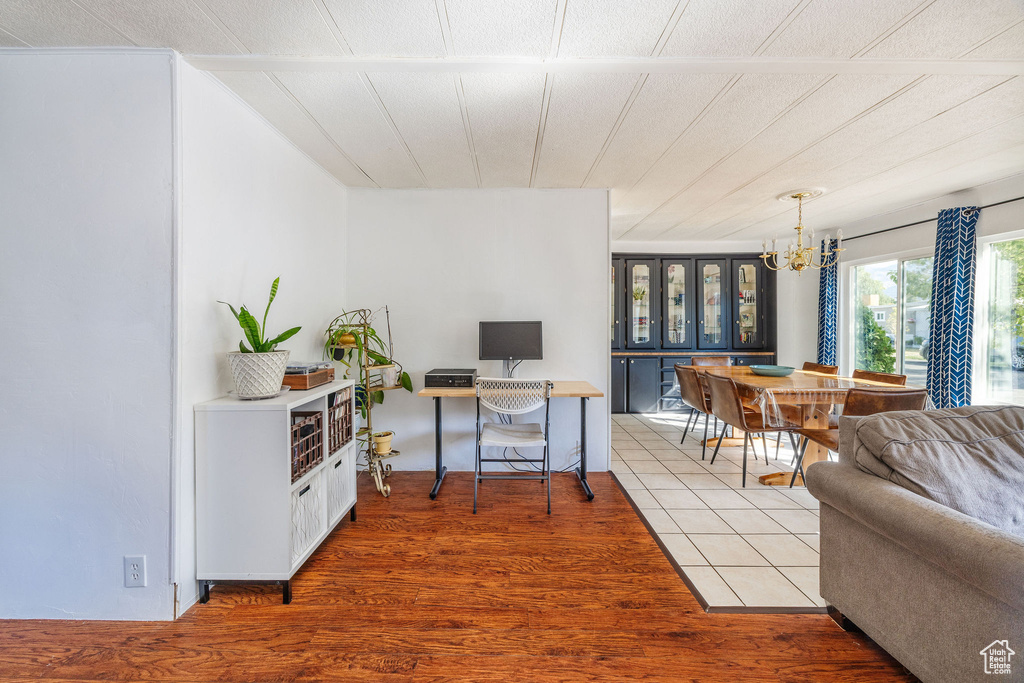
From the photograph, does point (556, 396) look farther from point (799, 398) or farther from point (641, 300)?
point (641, 300)

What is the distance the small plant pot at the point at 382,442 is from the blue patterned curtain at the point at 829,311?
17.1 feet

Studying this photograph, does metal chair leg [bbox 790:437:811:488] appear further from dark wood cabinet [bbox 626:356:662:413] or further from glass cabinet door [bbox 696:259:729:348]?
glass cabinet door [bbox 696:259:729:348]

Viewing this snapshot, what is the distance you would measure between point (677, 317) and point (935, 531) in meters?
5.09

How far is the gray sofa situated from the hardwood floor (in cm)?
26

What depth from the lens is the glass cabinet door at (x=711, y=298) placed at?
610 cm

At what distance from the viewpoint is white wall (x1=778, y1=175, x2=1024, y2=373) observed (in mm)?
3455

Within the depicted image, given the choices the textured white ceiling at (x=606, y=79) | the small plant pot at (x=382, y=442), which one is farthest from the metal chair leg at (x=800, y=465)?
the small plant pot at (x=382, y=442)

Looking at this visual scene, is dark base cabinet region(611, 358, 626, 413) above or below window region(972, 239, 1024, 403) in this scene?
below

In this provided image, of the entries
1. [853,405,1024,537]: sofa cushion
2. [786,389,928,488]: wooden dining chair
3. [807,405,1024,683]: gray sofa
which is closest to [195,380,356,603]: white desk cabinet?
[807,405,1024,683]: gray sofa

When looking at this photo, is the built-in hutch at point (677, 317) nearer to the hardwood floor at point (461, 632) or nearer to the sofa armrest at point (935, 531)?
the hardwood floor at point (461, 632)

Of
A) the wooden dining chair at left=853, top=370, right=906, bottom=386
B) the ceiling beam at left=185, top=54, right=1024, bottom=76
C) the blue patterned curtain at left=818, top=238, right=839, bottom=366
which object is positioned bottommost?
the wooden dining chair at left=853, top=370, right=906, bottom=386

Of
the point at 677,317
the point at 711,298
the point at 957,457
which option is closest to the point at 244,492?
the point at 957,457

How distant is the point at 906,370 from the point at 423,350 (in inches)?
197

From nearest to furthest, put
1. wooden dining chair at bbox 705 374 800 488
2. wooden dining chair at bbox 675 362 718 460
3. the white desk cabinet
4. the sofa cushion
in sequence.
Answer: the sofa cushion
the white desk cabinet
wooden dining chair at bbox 705 374 800 488
wooden dining chair at bbox 675 362 718 460
